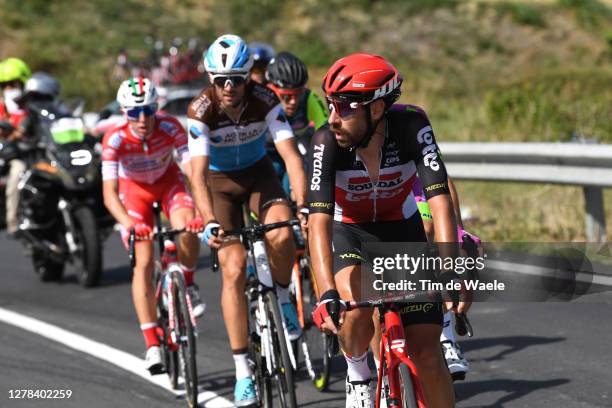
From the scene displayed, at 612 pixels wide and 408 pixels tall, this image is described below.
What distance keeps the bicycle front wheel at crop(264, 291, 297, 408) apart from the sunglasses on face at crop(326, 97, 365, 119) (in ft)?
6.56

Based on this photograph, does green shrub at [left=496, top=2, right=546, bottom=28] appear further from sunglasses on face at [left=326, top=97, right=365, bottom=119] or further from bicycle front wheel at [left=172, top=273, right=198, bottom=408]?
sunglasses on face at [left=326, top=97, right=365, bottom=119]

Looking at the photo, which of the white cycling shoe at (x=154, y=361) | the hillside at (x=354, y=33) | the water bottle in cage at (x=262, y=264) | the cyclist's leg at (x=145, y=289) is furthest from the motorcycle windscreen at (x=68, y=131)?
the hillside at (x=354, y=33)

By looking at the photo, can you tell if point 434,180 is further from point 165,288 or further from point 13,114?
point 13,114

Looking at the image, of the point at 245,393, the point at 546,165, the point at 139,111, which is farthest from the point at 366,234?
the point at 546,165

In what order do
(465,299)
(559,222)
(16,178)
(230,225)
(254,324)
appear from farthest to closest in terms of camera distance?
1. (16,178)
2. (559,222)
3. (230,225)
4. (254,324)
5. (465,299)

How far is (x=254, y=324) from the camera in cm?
782

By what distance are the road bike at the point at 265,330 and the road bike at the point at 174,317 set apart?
442 mm

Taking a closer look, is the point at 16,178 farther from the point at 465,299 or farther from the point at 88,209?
the point at 465,299

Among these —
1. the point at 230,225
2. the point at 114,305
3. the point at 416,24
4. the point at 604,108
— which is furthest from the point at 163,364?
the point at 416,24

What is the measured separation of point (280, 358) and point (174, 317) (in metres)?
1.39

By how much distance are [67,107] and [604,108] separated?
334 inches

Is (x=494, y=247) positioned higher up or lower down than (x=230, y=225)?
lower down

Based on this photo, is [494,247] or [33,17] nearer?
[494,247]

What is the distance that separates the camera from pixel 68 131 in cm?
1352
